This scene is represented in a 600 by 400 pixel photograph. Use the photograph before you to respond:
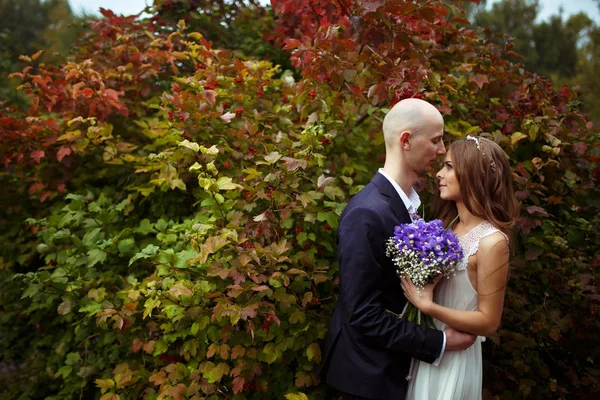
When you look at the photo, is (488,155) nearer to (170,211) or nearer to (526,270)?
(526,270)

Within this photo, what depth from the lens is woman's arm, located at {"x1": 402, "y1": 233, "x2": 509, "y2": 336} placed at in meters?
1.96

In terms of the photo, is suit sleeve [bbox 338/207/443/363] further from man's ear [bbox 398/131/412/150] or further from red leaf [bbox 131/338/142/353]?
red leaf [bbox 131/338/142/353]

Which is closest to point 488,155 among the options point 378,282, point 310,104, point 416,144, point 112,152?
point 416,144

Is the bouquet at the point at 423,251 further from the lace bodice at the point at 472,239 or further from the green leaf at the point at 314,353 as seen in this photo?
the green leaf at the point at 314,353

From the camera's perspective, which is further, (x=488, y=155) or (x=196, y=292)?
(x=196, y=292)

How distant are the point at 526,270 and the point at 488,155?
1253 millimetres

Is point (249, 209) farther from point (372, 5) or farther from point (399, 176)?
point (372, 5)

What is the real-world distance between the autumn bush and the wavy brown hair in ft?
1.79

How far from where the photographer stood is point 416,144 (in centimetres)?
213

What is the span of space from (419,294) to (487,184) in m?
0.55

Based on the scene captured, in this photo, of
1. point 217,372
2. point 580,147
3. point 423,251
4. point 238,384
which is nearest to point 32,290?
point 217,372

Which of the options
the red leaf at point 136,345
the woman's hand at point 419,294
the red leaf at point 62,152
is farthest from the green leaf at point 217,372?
the red leaf at point 62,152

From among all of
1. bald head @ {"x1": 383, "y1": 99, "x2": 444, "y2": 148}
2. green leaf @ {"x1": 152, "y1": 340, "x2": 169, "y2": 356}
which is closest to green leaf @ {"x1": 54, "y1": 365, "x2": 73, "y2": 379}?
green leaf @ {"x1": 152, "y1": 340, "x2": 169, "y2": 356}

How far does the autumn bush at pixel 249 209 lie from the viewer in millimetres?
2461
